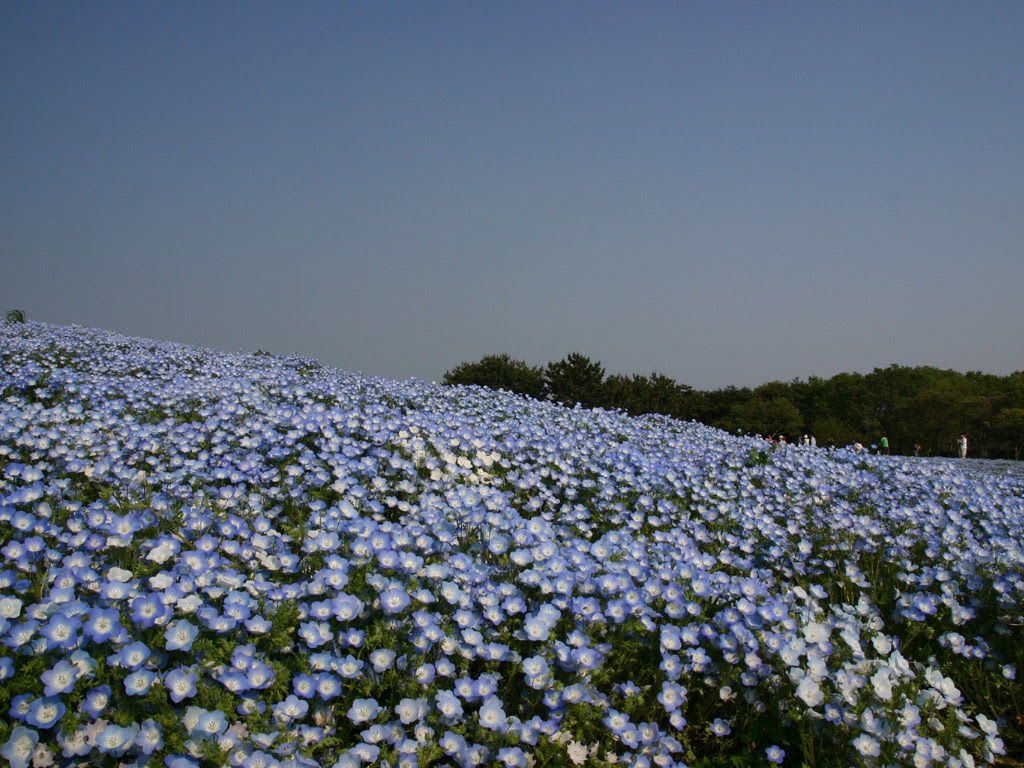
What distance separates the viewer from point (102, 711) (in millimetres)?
2131

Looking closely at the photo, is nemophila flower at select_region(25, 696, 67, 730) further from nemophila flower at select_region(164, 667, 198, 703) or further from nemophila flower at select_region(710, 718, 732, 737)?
nemophila flower at select_region(710, 718, 732, 737)

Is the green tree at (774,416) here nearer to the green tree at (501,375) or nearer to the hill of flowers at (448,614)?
the green tree at (501,375)

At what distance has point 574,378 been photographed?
2912cm

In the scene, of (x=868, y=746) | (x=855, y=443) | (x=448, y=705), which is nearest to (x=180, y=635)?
(x=448, y=705)

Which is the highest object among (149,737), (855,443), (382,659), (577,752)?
(855,443)

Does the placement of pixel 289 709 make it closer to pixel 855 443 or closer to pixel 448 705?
pixel 448 705

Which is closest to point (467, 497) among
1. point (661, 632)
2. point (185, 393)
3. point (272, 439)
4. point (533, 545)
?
point (533, 545)

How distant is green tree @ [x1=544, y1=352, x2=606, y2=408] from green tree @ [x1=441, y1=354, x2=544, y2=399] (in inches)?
30.3

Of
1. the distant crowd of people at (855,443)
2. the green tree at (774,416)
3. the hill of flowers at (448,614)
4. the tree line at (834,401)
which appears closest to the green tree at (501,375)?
the tree line at (834,401)

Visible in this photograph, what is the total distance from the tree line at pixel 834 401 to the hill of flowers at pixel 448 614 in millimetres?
7989

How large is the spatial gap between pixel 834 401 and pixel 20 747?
231 feet

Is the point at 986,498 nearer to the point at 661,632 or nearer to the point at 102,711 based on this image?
the point at 661,632

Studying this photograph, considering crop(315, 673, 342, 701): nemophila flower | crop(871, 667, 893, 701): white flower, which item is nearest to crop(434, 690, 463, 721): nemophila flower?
crop(315, 673, 342, 701): nemophila flower

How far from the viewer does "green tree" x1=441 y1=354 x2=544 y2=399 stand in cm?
2994
